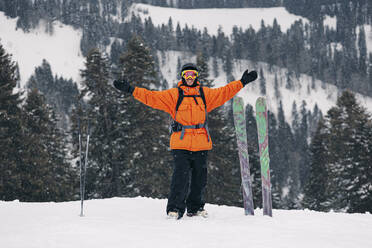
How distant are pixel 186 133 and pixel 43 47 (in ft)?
526

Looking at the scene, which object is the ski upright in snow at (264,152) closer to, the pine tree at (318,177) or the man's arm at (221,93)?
the man's arm at (221,93)

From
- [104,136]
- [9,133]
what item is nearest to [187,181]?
[104,136]

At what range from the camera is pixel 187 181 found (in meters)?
5.89

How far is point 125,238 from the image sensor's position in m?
4.08

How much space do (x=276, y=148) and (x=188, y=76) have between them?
2733 inches

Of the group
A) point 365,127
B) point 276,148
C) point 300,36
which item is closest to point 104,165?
point 365,127

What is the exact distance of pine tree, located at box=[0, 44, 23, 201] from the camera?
20.1 m

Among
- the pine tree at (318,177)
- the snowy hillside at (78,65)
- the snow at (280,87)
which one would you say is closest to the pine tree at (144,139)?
the pine tree at (318,177)

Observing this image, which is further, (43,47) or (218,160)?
(43,47)

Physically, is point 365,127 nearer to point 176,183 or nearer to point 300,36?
point 176,183

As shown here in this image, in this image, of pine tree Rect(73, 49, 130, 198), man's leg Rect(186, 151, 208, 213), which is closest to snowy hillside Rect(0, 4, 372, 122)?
pine tree Rect(73, 49, 130, 198)

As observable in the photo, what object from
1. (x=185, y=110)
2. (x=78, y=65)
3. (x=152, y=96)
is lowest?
(x=185, y=110)

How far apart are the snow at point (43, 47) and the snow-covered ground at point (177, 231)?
127920 mm

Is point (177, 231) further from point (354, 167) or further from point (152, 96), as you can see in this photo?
point (354, 167)
